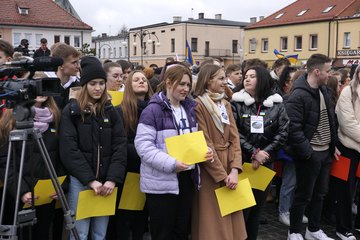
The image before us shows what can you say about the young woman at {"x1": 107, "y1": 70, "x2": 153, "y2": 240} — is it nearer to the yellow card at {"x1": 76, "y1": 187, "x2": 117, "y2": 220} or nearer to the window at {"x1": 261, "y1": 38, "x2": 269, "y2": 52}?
the yellow card at {"x1": 76, "y1": 187, "x2": 117, "y2": 220}

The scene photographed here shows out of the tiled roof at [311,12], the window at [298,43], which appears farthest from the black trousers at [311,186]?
the window at [298,43]

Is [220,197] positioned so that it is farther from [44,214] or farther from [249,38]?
[249,38]

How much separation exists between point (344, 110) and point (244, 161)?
1.49 m

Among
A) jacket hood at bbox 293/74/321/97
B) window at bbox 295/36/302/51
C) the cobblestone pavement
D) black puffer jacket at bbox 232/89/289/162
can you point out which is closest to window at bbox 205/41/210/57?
window at bbox 295/36/302/51

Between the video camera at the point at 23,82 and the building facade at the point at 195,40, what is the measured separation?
5591 cm

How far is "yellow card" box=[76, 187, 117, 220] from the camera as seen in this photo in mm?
3719

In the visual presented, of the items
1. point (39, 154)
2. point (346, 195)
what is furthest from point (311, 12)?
point (39, 154)

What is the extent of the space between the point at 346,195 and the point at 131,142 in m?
2.84

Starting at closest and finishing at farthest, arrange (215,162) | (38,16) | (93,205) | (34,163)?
1. (34,163)
2. (93,205)
3. (215,162)
4. (38,16)

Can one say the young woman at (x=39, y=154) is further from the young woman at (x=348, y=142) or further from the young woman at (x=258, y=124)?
the young woman at (x=348, y=142)

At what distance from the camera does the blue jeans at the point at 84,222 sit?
3836 mm

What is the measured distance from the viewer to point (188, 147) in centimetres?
371

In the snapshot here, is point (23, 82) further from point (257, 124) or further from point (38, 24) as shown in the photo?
point (38, 24)

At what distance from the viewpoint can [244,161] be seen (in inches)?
183
